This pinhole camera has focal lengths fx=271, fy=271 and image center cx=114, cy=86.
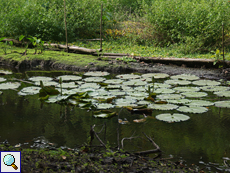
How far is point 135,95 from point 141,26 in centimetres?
642

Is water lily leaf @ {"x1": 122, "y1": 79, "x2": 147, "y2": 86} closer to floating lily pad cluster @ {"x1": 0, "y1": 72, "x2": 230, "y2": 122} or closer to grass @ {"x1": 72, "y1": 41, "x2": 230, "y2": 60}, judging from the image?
floating lily pad cluster @ {"x1": 0, "y1": 72, "x2": 230, "y2": 122}

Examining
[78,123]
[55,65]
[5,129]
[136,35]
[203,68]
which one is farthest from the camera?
[136,35]

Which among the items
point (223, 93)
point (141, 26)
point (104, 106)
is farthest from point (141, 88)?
point (141, 26)

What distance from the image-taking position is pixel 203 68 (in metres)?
6.48

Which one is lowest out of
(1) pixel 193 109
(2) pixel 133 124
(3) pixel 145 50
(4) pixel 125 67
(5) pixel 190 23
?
(2) pixel 133 124

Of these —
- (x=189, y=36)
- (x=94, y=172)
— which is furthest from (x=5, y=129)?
(x=189, y=36)

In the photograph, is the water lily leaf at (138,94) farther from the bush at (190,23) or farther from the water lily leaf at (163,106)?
the bush at (190,23)

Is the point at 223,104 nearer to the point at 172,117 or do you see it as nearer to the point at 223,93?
the point at 223,93

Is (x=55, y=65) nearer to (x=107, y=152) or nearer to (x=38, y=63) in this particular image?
(x=38, y=63)

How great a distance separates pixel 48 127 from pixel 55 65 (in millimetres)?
4402

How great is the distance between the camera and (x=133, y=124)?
342 centimetres

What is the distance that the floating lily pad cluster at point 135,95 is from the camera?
386 cm

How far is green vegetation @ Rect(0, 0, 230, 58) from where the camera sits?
8.18 metres

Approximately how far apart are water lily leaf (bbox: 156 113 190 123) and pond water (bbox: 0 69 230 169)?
0.05 meters
